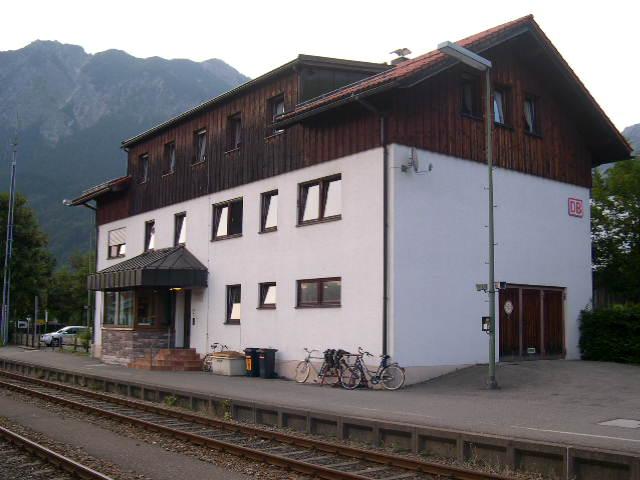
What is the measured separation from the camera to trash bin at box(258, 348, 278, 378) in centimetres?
2041

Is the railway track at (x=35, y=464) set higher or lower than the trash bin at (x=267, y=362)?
lower

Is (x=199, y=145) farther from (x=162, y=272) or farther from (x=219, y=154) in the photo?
(x=162, y=272)

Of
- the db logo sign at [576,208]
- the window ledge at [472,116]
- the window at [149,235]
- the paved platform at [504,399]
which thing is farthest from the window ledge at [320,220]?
the window at [149,235]

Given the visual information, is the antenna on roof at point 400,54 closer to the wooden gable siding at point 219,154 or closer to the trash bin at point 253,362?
the wooden gable siding at point 219,154

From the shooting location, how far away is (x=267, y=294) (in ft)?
71.1

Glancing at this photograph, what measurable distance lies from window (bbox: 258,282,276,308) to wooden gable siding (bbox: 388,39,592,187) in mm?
6198

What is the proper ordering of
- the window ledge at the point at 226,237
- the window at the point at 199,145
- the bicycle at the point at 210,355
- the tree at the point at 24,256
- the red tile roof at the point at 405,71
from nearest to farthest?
1. the red tile roof at the point at 405,71
2. the window ledge at the point at 226,237
3. the bicycle at the point at 210,355
4. the window at the point at 199,145
5. the tree at the point at 24,256

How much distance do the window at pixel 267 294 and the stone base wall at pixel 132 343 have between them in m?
6.01

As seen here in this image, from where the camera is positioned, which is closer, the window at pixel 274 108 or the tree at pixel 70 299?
the window at pixel 274 108

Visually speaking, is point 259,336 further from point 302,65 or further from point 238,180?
point 302,65

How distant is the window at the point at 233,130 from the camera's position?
79.0ft

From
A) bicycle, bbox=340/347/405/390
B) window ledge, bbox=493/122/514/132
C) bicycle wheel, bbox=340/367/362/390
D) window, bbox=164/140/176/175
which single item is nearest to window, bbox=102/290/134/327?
window, bbox=164/140/176/175

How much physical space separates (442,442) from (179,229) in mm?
18494

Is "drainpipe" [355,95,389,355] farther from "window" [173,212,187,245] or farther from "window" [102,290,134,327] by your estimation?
"window" [102,290,134,327]
